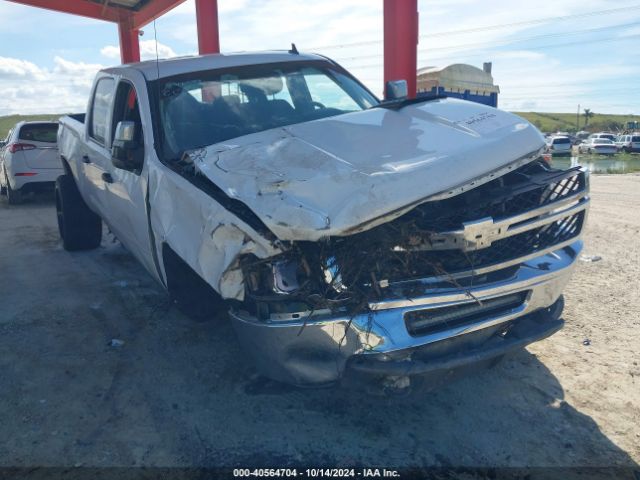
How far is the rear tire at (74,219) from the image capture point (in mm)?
6539

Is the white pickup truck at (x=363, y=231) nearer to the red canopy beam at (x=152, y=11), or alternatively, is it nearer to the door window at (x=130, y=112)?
the door window at (x=130, y=112)

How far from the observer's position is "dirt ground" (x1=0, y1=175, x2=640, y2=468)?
276 cm

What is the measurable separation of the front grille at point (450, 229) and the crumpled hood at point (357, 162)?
0.43 ft

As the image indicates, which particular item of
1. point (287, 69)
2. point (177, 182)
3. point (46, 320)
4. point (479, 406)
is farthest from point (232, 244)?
point (46, 320)

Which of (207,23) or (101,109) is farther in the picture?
(207,23)

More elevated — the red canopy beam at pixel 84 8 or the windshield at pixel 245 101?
the red canopy beam at pixel 84 8

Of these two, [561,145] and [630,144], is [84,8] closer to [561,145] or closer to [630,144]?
[561,145]

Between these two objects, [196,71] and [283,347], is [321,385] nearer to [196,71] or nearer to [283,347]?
[283,347]

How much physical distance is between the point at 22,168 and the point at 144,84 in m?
7.80

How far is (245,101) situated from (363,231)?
6.43 ft

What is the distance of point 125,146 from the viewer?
12.5ft

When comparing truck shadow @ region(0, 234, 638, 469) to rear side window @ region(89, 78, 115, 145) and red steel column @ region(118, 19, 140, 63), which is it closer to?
rear side window @ region(89, 78, 115, 145)

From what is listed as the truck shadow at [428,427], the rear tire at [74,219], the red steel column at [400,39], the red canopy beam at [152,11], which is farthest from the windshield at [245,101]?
the red canopy beam at [152,11]

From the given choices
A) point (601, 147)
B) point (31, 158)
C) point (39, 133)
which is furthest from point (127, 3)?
point (601, 147)
